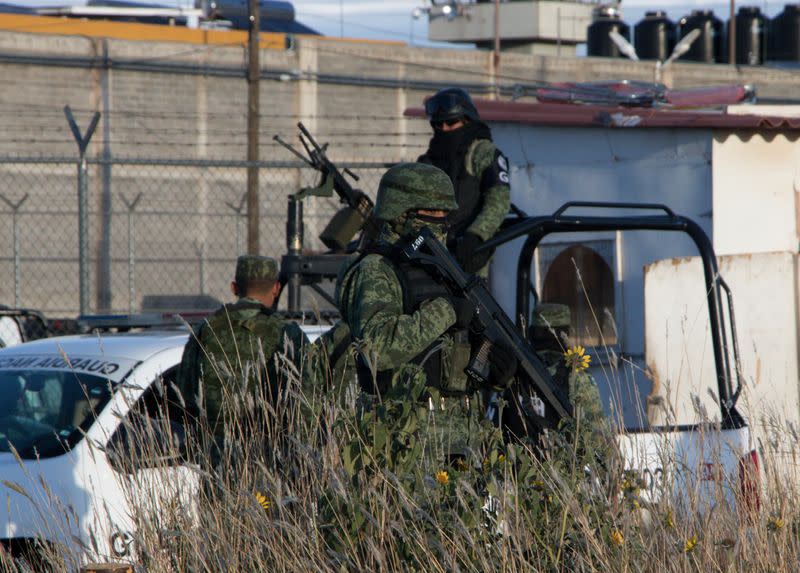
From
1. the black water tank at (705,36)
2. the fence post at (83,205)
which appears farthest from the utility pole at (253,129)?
the black water tank at (705,36)

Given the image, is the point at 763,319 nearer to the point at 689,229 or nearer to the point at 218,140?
the point at 689,229

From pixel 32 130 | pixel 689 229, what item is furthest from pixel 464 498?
pixel 32 130

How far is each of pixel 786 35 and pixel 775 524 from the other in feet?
113

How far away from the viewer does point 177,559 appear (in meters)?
3.65

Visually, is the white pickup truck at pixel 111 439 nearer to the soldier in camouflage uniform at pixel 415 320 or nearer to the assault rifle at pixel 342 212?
the soldier in camouflage uniform at pixel 415 320

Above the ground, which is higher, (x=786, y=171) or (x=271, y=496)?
(x=786, y=171)

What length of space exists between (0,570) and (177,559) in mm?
909

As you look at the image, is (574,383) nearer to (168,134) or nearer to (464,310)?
(464,310)

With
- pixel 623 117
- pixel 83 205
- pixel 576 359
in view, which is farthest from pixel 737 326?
pixel 83 205

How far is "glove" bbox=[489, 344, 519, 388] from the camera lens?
3822 millimetres

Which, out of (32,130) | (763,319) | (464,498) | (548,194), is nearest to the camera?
(464,498)

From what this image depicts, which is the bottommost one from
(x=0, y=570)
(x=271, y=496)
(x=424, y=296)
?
(x=0, y=570)

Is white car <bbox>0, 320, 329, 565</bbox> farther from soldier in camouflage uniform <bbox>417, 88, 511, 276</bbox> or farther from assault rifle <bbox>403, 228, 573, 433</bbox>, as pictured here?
soldier in camouflage uniform <bbox>417, 88, 511, 276</bbox>

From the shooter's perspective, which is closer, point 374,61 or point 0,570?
point 0,570
